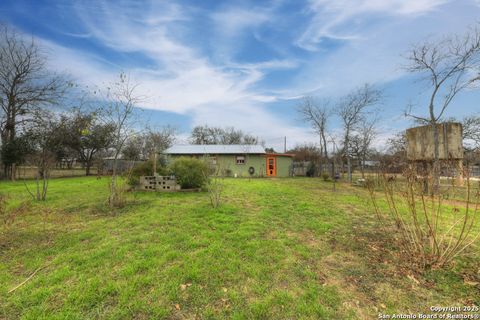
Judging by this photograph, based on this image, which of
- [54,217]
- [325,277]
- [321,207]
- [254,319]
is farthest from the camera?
[321,207]

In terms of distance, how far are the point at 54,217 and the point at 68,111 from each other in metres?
17.9

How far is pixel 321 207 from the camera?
21.9ft

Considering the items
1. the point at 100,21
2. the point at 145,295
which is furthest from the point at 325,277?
the point at 100,21

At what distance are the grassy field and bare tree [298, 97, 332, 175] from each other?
1677 centimetres

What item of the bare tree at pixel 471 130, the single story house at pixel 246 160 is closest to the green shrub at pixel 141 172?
the single story house at pixel 246 160

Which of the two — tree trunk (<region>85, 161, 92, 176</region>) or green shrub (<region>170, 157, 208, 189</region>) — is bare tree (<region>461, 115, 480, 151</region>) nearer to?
green shrub (<region>170, 157, 208, 189</region>)

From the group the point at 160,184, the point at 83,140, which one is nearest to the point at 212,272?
the point at 160,184

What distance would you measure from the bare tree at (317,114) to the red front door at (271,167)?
4.91 metres

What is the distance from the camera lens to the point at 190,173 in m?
9.25

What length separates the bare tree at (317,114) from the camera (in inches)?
779

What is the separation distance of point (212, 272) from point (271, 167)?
18.1 metres

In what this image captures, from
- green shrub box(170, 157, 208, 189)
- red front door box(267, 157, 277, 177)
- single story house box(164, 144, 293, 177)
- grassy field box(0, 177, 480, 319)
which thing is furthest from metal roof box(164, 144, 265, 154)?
grassy field box(0, 177, 480, 319)

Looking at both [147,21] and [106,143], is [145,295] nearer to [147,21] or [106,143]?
[147,21]

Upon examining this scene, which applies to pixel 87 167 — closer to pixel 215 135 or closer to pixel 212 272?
pixel 215 135
